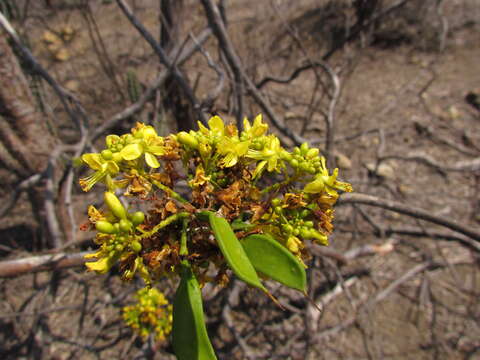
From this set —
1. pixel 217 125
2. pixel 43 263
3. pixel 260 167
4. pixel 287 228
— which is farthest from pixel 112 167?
pixel 43 263

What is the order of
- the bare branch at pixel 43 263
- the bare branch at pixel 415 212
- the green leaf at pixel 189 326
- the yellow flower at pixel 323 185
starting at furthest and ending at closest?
the bare branch at pixel 43 263 → the bare branch at pixel 415 212 → the yellow flower at pixel 323 185 → the green leaf at pixel 189 326

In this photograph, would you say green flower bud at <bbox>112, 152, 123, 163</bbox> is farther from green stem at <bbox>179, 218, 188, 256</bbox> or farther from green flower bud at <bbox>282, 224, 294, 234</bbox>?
green flower bud at <bbox>282, 224, 294, 234</bbox>

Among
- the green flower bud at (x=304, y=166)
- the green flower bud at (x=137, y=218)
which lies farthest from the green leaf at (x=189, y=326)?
the green flower bud at (x=304, y=166)

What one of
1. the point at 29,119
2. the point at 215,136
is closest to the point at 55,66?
the point at 29,119

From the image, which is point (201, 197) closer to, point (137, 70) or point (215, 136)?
point (215, 136)

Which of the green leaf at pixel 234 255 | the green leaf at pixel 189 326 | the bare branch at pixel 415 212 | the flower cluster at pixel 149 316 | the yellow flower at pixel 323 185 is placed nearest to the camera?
the green leaf at pixel 234 255

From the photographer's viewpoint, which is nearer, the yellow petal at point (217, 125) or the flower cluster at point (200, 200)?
the flower cluster at point (200, 200)

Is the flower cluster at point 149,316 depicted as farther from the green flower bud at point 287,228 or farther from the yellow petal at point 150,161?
the green flower bud at point 287,228
